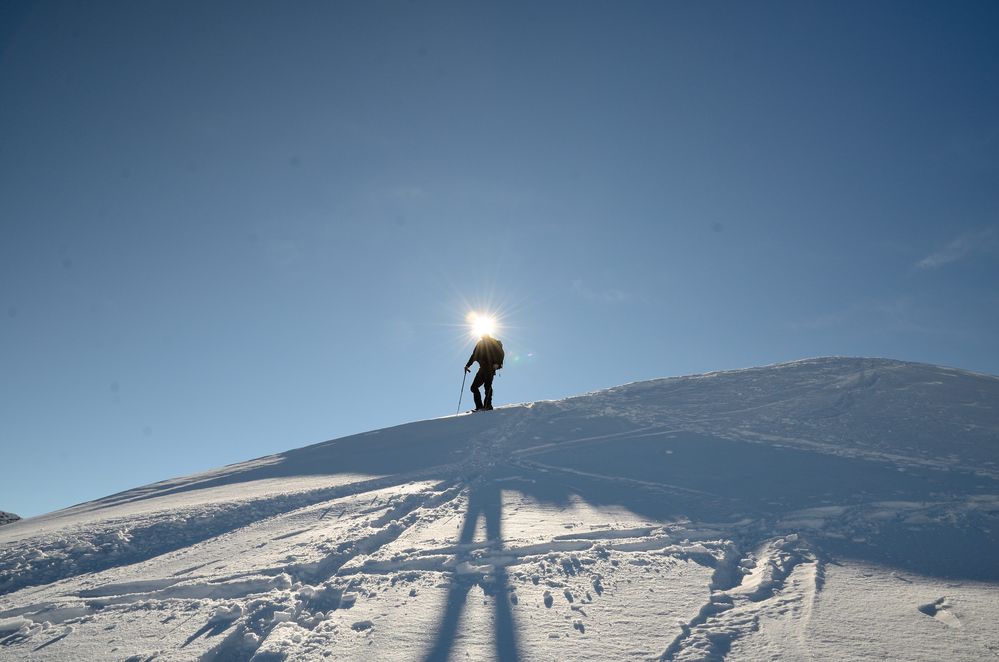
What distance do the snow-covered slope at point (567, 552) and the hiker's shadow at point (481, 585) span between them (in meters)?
0.02

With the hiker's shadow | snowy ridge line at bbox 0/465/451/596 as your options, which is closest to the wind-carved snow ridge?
the hiker's shadow

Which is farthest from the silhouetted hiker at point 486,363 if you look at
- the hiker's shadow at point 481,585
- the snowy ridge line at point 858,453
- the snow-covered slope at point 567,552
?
the hiker's shadow at point 481,585

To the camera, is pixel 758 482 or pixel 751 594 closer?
pixel 751 594

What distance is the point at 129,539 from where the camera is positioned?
228 inches

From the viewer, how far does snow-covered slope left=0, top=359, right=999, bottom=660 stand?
336cm

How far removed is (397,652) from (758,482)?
444 centimetres

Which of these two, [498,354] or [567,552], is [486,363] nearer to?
[498,354]

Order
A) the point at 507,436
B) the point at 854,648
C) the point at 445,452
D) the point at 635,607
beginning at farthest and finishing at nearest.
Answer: the point at 507,436 < the point at 445,452 < the point at 635,607 < the point at 854,648

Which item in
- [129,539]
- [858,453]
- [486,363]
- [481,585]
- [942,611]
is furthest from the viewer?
[486,363]

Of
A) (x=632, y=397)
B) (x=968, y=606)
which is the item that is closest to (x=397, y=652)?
(x=968, y=606)

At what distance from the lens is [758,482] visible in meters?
6.06

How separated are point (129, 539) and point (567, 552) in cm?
459

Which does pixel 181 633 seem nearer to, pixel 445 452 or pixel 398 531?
pixel 398 531

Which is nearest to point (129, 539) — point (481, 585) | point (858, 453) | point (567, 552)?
point (481, 585)
